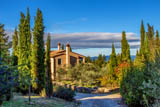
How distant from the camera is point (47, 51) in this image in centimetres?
1445

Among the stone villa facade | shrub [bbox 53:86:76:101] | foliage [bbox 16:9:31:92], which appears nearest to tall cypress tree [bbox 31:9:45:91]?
foliage [bbox 16:9:31:92]

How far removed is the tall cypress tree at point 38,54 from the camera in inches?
631

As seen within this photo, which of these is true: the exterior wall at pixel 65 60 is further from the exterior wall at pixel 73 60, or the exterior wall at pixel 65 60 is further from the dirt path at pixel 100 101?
the dirt path at pixel 100 101

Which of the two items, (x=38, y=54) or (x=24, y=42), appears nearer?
(x=38, y=54)

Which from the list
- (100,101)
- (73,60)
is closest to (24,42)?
(100,101)

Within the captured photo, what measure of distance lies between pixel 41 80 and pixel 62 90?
240 centimetres

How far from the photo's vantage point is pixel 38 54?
16.2 m

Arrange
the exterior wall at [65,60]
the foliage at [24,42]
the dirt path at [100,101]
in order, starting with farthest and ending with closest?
1. the exterior wall at [65,60]
2. the foliage at [24,42]
3. the dirt path at [100,101]

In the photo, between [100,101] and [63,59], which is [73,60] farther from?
[100,101]

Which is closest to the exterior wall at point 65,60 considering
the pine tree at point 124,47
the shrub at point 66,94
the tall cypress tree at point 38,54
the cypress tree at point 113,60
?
the cypress tree at point 113,60

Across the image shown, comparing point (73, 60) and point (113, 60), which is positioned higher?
point (73, 60)

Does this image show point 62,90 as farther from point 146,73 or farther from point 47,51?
point 146,73

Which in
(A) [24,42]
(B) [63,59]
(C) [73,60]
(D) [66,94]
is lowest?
(D) [66,94]

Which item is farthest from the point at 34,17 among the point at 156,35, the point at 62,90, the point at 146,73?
the point at 156,35
